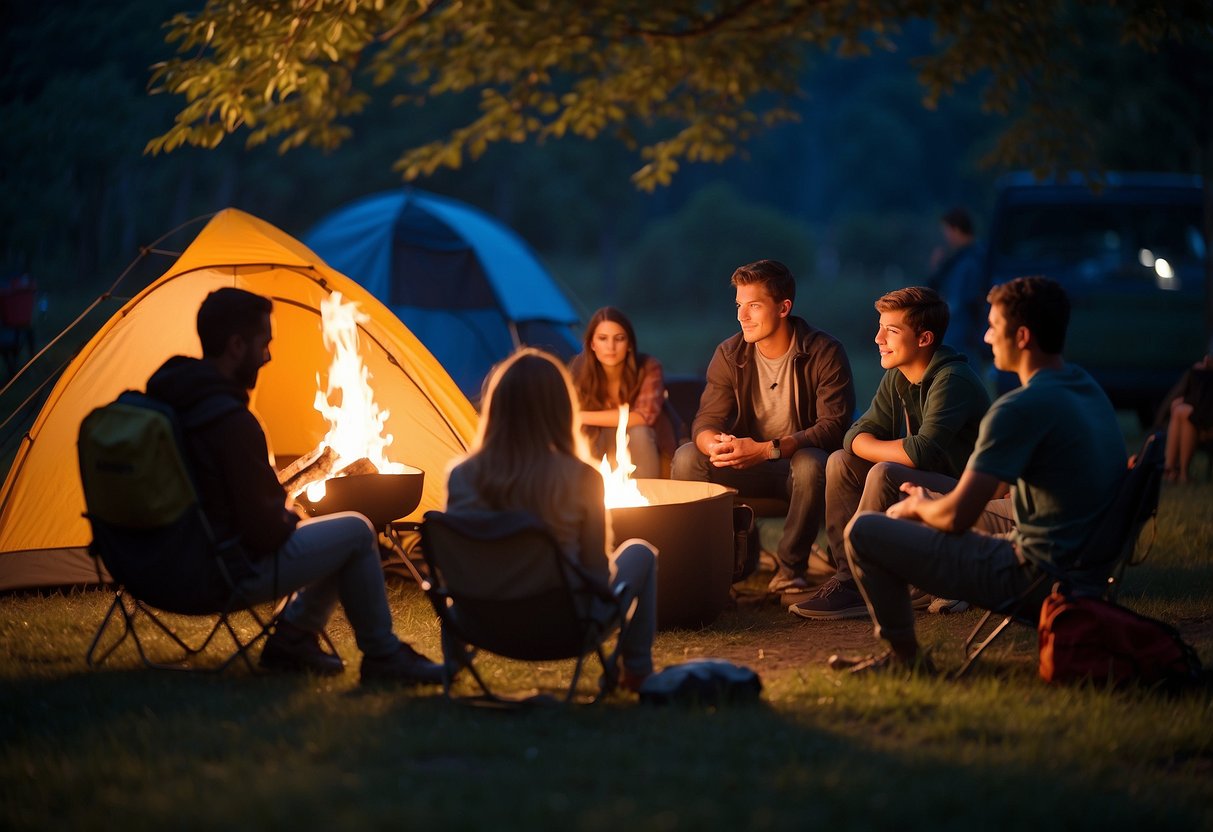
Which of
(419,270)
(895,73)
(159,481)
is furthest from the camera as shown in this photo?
(895,73)

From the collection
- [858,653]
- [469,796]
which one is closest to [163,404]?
→ [469,796]

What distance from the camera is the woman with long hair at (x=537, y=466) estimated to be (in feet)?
13.2

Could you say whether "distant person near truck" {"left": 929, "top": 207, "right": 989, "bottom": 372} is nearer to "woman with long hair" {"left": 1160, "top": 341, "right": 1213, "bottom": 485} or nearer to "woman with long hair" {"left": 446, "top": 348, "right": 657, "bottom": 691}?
"woman with long hair" {"left": 1160, "top": 341, "right": 1213, "bottom": 485}

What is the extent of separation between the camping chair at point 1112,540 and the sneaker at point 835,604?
1285mm

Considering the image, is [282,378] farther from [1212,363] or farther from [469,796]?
[1212,363]

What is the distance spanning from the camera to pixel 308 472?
5.81 metres

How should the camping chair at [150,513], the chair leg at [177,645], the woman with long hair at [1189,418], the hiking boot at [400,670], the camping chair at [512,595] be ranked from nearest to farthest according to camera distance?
the camping chair at [512,595] → the camping chair at [150,513] → the hiking boot at [400,670] → the chair leg at [177,645] → the woman with long hair at [1189,418]

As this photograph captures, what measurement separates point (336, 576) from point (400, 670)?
0.40 meters

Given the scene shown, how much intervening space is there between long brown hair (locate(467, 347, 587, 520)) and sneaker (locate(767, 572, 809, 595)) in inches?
91.7

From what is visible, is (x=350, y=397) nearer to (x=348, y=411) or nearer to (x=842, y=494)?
(x=348, y=411)

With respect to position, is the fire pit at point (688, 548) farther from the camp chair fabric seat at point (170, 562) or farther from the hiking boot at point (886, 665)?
the camp chair fabric seat at point (170, 562)

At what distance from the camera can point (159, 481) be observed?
4.18 meters

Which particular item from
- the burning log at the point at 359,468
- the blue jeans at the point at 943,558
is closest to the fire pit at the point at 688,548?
the blue jeans at the point at 943,558

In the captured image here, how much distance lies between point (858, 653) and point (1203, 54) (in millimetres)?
13385
